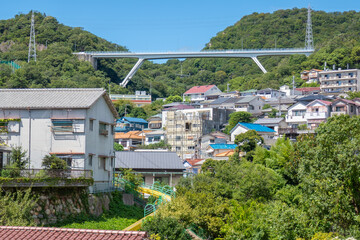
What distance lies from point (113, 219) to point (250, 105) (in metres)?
48.8

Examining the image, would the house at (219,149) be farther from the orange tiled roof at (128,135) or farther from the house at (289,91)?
the house at (289,91)

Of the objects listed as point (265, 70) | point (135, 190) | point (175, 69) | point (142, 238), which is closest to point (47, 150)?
point (135, 190)

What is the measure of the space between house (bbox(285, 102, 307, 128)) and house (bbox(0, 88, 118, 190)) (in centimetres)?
3682

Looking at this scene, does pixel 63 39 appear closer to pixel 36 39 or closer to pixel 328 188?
pixel 36 39

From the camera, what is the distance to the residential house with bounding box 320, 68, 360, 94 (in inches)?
3076

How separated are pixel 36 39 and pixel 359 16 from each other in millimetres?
67347

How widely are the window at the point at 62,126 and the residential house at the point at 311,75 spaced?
62.7m

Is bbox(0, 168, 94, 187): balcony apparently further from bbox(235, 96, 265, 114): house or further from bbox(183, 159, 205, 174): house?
bbox(235, 96, 265, 114): house

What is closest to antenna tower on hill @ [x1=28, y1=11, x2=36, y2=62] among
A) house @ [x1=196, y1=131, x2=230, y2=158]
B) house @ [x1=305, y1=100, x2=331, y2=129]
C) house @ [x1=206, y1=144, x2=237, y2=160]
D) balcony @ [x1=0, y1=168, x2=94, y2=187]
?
house @ [x1=196, y1=131, x2=230, y2=158]

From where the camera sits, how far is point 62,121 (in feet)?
85.5

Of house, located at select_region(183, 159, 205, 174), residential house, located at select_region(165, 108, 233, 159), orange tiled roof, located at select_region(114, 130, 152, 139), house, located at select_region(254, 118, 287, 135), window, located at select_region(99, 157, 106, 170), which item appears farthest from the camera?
orange tiled roof, located at select_region(114, 130, 152, 139)

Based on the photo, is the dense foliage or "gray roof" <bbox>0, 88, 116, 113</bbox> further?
"gray roof" <bbox>0, 88, 116, 113</bbox>

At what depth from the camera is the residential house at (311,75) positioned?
8394cm

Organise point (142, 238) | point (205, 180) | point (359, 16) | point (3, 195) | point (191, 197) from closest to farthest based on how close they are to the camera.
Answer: point (142, 238) < point (3, 195) < point (191, 197) < point (205, 180) < point (359, 16)
